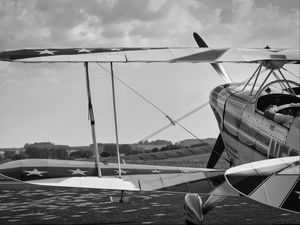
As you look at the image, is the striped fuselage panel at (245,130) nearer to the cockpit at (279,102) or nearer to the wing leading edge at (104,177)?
the cockpit at (279,102)

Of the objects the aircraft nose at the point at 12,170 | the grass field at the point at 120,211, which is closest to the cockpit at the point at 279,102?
the grass field at the point at 120,211

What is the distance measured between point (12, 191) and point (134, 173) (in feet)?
26.3

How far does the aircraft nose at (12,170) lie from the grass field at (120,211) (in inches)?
65.7

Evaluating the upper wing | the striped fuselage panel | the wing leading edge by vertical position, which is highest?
the upper wing

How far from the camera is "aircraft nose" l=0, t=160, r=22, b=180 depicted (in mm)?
7242

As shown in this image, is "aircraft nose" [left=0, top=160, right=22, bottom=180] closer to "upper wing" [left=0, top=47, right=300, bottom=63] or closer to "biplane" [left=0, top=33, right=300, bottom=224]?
"biplane" [left=0, top=33, right=300, bottom=224]

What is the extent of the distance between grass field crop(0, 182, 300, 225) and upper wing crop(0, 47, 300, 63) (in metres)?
2.77

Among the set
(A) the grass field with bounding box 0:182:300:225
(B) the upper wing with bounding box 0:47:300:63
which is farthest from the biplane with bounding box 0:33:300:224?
(A) the grass field with bounding box 0:182:300:225

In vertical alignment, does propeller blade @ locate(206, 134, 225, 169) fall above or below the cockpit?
below

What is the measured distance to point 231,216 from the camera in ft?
29.9

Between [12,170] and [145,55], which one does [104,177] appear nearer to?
[12,170]

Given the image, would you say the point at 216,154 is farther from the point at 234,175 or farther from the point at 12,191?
the point at 12,191

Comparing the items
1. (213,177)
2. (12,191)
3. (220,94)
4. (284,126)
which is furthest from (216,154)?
(12,191)

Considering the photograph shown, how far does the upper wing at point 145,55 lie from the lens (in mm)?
7824
